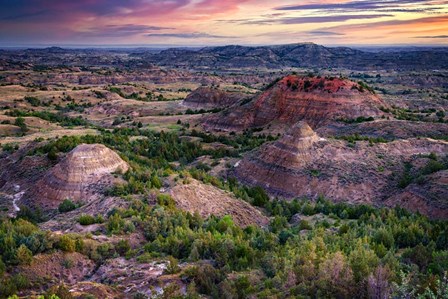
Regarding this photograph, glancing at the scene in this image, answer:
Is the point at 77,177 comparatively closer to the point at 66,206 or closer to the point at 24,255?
the point at 66,206

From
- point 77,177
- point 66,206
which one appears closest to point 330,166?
point 77,177

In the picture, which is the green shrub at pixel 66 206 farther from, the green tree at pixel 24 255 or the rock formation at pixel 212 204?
the green tree at pixel 24 255

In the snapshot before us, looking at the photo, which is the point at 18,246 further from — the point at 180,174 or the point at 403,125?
the point at 403,125

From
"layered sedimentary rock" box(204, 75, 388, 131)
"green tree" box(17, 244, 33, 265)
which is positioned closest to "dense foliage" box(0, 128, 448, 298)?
"green tree" box(17, 244, 33, 265)

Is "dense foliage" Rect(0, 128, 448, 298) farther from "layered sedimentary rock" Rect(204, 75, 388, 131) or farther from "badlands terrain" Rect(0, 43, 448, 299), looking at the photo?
"layered sedimentary rock" Rect(204, 75, 388, 131)

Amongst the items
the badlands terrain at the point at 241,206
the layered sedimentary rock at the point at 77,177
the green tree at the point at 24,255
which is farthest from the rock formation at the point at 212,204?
the green tree at the point at 24,255

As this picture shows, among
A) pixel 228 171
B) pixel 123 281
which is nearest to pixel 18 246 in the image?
pixel 123 281

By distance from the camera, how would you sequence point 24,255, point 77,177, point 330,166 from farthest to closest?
point 330,166
point 77,177
point 24,255
